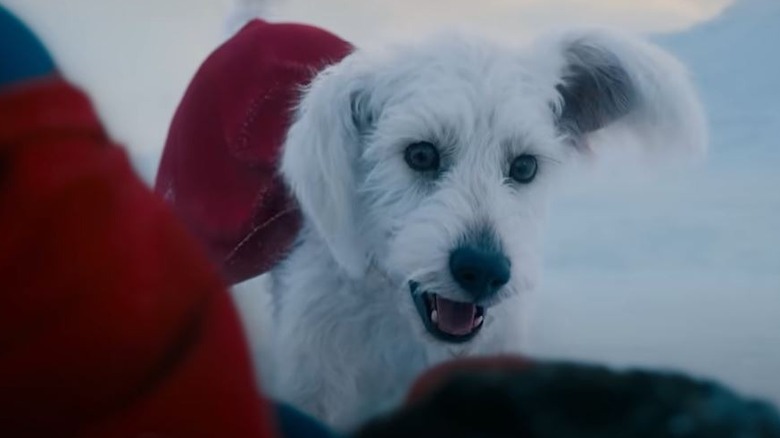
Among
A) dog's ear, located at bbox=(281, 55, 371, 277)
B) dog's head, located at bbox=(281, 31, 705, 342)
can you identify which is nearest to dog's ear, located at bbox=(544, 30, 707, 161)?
dog's head, located at bbox=(281, 31, 705, 342)

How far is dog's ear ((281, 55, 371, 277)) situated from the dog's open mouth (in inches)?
2.4

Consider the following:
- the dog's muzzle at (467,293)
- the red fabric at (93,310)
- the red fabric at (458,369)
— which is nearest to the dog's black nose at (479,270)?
the dog's muzzle at (467,293)

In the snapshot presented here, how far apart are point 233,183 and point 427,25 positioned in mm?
160

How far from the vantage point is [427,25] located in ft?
2.23

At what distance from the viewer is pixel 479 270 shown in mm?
583

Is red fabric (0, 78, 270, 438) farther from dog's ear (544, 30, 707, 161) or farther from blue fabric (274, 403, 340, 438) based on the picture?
dog's ear (544, 30, 707, 161)

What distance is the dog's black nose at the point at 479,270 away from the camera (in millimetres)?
582

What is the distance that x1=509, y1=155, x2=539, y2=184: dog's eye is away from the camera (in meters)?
0.64

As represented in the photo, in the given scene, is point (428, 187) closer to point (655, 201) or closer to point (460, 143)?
point (460, 143)

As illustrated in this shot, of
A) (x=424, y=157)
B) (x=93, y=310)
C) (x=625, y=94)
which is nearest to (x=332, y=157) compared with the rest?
(x=424, y=157)

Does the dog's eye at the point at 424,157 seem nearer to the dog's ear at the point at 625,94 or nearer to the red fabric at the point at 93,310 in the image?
the dog's ear at the point at 625,94

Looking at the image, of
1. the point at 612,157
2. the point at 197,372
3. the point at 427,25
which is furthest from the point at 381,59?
the point at 197,372

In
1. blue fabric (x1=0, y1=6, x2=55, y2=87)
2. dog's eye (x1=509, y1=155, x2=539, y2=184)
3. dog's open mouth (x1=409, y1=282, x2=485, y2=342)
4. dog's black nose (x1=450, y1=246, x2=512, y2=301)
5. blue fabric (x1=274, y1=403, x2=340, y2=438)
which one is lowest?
dog's open mouth (x1=409, y1=282, x2=485, y2=342)

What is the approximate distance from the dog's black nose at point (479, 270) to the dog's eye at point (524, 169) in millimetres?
68
